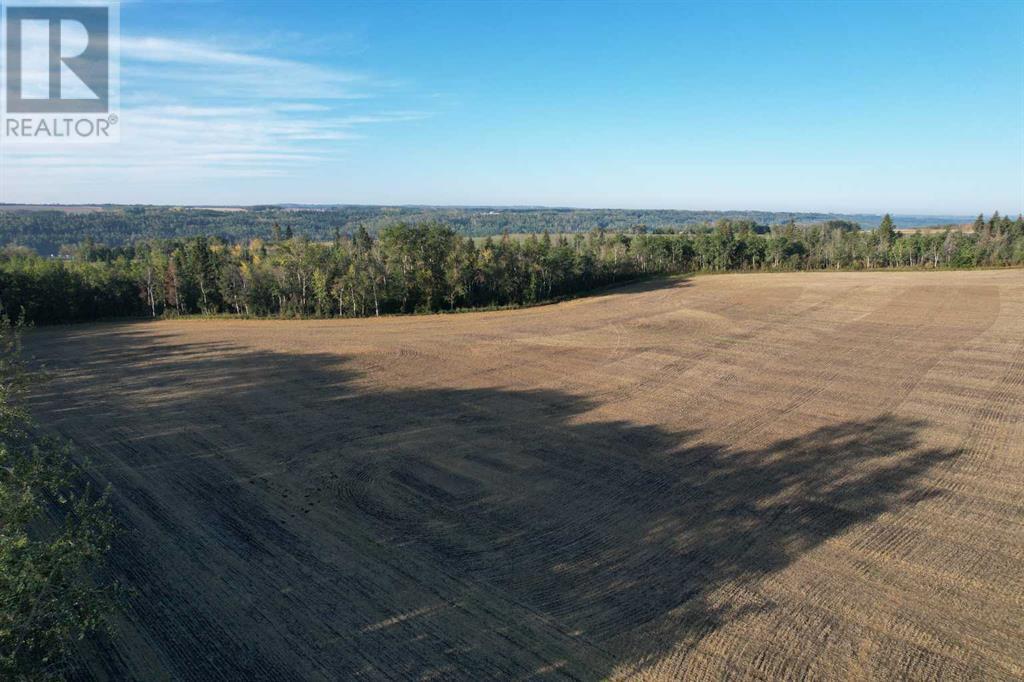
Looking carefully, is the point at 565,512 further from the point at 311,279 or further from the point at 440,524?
the point at 311,279

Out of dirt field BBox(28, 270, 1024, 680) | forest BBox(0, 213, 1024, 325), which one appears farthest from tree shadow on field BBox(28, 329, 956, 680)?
forest BBox(0, 213, 1024, 325)

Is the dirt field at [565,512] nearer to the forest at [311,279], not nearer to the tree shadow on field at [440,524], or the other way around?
→ the tree shadow on field at [440,524]

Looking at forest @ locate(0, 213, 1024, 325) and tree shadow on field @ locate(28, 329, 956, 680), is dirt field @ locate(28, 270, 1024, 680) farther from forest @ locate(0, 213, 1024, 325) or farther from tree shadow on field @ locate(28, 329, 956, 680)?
forest @ locate(0, 213, 1024, 325)

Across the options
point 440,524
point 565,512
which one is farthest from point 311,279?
point 565,512

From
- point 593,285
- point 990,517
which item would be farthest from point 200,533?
point 593,285

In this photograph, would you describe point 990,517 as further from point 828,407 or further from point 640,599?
point 640,599
